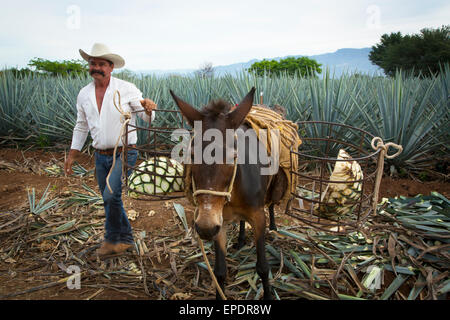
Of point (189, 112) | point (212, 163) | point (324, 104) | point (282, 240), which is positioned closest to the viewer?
point (212, 163)

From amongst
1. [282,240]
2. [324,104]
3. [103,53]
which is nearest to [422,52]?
[324,104]

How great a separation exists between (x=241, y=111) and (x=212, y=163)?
1.16 feet

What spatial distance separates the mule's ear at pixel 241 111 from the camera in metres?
1.74

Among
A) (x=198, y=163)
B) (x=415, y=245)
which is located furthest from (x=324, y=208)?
(x=198, y=163)

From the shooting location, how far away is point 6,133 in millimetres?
7457

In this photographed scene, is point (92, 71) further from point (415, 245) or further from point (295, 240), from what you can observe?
point (415, 245)

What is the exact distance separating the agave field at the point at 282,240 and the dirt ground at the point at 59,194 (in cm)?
2

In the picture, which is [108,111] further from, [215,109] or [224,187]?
[224,187]

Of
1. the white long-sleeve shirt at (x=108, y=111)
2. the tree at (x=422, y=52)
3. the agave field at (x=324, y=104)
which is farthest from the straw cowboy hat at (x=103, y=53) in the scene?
the tree at (x=422, y=52)

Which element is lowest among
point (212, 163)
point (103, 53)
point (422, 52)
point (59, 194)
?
point (59, 194)

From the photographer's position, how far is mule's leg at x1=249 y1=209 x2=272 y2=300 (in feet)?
7.09

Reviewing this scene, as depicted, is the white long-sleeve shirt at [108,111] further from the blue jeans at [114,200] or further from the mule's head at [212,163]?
the mule's head at [212,163]

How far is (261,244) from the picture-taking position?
7.36ft

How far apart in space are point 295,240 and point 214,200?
5.88 ft
